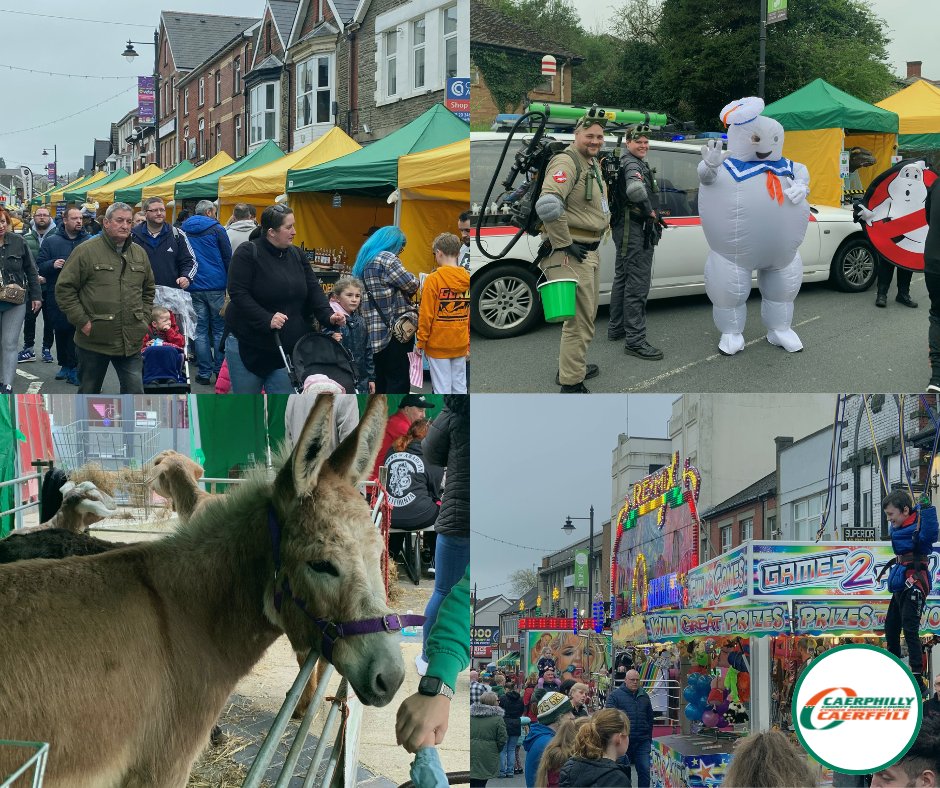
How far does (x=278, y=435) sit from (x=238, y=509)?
61.8 inches

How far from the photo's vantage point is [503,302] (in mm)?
4375

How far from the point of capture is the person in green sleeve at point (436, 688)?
246 cm

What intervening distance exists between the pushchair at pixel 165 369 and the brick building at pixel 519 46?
1.95m

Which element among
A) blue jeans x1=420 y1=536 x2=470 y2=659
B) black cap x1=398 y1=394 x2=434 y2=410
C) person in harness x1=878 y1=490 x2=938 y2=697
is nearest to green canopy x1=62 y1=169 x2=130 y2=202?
black cap x1=398 y1=394 x2=434 y2=410

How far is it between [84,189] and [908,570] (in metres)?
4.87

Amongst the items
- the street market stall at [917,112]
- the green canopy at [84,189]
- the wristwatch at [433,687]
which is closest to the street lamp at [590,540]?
the wristwatch at [433,687]

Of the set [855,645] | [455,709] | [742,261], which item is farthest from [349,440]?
[855,645]

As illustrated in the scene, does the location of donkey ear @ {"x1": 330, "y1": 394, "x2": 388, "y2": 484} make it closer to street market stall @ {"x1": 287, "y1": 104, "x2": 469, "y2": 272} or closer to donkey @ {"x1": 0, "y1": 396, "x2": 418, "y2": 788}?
donkey @ {"x1": 0, "y1": 396, "x2": 418, "y2": 788}

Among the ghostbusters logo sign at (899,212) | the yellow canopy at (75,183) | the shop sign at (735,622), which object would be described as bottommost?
the shop sign at (735,622)

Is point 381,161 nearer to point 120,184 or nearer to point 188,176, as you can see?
point 188,176

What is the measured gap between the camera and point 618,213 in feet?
14.7

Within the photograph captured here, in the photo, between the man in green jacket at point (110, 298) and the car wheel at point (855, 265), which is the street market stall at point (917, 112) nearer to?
the car wheel at point (855, 265)

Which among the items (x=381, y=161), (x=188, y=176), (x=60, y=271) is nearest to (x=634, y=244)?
(x=381, y=161)

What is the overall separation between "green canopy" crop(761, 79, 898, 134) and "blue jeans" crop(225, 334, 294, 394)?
2375mm
